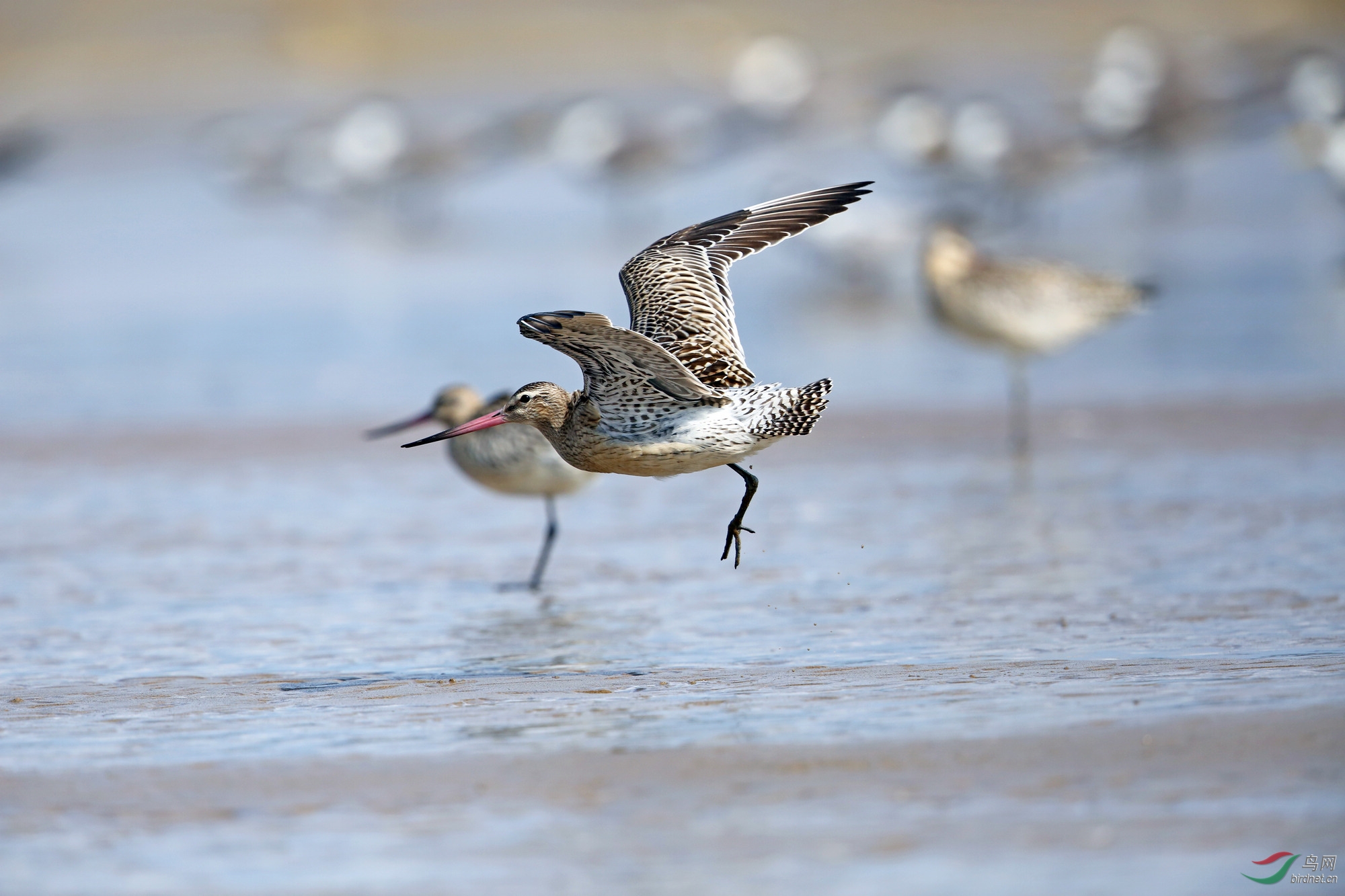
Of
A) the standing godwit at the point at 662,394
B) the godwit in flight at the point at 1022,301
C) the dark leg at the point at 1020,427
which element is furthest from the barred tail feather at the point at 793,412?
the godwit in flight at the point at 1022,301

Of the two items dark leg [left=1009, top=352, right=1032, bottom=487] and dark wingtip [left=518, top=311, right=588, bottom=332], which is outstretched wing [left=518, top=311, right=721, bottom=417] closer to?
dark wingtip [left=518, top=311, right=588, bottom=332]

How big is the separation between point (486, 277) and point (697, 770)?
12.4 metres

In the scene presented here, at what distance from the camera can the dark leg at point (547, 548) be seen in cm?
683

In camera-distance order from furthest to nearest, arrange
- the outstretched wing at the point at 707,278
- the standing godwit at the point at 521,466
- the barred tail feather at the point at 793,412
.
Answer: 1. the standing godwit at the point at 521,466
2. the outstretched wing at the point at 707,278
3. the barred tail feather at the point at 793,412

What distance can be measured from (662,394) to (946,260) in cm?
504

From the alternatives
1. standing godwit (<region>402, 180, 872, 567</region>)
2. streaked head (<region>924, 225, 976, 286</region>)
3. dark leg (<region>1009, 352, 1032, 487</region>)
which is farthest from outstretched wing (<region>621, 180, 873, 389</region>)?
streaked head (<region>924, 225, 976, 286</region>)

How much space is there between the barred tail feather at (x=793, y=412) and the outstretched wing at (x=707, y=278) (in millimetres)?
282

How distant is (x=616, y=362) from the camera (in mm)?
5602

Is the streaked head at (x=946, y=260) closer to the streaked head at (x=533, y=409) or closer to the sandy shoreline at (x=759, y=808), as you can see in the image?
the streaked head at (x=533, y=409)

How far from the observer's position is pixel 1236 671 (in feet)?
16.0

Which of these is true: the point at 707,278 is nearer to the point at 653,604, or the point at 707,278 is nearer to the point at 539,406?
the point at 539,406

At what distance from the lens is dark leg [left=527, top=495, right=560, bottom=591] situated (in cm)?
683

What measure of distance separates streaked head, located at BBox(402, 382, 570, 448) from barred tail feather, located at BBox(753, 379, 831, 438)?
77 cm

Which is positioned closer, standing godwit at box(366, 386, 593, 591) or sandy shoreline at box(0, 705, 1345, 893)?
sandy shoreline at box(0, 705, 1345, 893)
